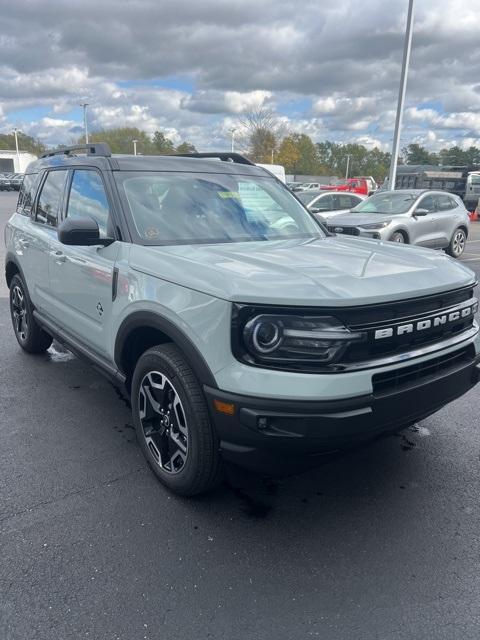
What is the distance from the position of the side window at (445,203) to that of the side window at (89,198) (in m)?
10.8

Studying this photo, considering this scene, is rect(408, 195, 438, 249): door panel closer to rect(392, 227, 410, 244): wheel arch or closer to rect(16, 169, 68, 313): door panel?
rect(392, 227, 410, 244): wheel arch

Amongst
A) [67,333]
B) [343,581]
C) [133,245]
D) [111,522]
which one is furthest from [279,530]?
[67,333]

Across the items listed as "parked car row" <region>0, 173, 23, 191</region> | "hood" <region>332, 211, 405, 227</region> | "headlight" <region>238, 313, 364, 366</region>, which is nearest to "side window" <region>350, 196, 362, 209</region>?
"hood" <region>332, 211, 405, 227</region>

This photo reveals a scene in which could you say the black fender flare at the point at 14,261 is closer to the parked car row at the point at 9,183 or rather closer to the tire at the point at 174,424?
the tire at the point at 174,424

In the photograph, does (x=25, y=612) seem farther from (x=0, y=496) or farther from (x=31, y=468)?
(x=31, y=468)

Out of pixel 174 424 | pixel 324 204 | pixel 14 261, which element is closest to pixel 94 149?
pixel 14 261

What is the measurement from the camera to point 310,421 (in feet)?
7.36

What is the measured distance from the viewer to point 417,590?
232 centimetres

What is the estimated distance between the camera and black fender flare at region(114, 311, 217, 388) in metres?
2.48

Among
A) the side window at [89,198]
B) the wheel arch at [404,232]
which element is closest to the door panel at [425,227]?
the wheel arch at [404,232]

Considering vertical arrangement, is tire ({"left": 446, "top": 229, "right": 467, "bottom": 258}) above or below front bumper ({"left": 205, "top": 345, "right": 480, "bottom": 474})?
below

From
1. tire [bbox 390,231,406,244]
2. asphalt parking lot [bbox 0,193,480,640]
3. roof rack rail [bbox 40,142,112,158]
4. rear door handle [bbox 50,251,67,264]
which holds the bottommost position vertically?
asphalt parking lot [bbox 0,193,480,640]

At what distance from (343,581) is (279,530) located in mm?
445

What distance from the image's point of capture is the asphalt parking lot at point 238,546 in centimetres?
215
